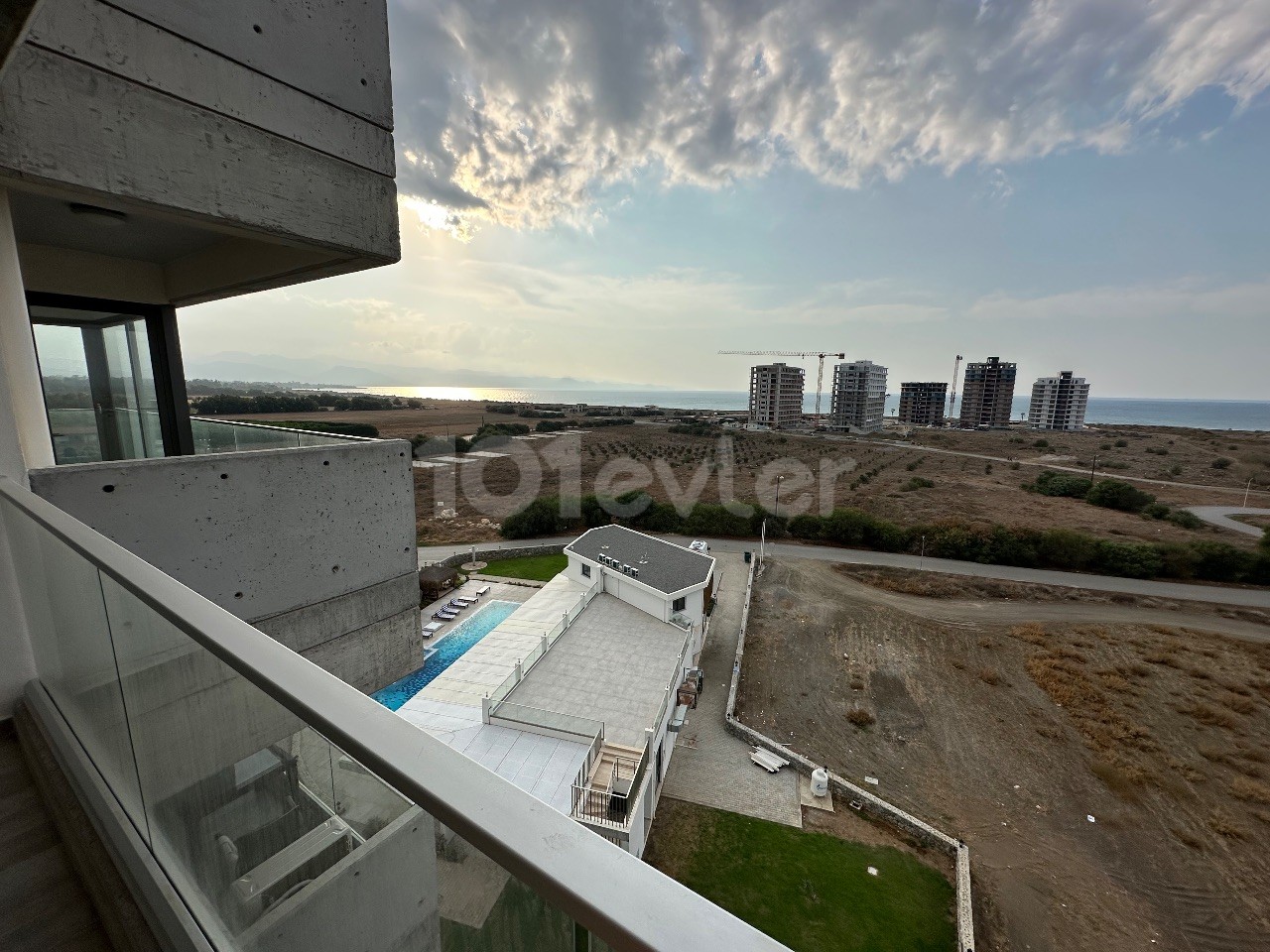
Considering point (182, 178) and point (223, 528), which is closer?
point (182, 178)

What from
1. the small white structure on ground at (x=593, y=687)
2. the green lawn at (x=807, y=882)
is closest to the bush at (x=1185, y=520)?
the small white structure on ground at (x=593, y=687)

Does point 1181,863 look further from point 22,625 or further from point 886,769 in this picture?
point 22,625

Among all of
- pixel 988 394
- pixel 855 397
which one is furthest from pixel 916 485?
pixel 988 394

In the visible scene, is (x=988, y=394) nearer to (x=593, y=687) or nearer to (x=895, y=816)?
(x=895, y=816)

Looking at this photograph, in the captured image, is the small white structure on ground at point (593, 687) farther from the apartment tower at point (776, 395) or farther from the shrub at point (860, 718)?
the apartment tower at point (776, 395)

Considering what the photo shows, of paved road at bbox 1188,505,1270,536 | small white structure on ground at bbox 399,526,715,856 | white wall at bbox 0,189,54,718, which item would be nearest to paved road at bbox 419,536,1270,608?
small white structure on ground at bbox 399,526,715,856

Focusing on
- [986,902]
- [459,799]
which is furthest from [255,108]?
[986,902]

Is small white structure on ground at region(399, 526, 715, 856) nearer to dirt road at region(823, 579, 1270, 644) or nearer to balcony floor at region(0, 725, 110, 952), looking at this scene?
balcony floor at region(0, 725, 110, 952)
